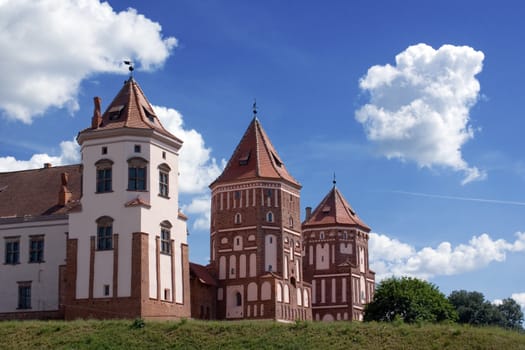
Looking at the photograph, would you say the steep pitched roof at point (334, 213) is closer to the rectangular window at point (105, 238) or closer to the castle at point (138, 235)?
the castle at point (138, 235)

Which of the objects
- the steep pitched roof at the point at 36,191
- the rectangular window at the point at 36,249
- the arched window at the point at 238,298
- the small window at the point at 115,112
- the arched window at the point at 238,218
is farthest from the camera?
the arched window at the point at 238,218

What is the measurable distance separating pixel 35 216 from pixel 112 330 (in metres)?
18.0

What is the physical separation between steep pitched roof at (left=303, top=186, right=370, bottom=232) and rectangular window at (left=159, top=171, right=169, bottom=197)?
1476 inches

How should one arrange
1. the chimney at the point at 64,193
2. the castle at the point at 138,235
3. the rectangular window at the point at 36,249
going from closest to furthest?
the castle at the point at 138,235 < the rectangular window at the point at 36,249 < the chimney at the point at 64,193

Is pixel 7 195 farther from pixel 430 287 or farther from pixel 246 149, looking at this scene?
pixel 430 287

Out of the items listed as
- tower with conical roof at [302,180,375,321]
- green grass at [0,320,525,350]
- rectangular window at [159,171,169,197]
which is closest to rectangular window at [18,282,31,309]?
green grass at [0,320,525,350]

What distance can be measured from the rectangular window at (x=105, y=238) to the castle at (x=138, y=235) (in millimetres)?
91

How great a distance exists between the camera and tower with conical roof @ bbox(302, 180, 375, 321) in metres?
102

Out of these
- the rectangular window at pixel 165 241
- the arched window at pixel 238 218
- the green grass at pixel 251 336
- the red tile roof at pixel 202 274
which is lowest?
the green grass at pixel 251 336

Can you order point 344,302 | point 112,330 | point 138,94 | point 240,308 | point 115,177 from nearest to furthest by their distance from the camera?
point 112,330
point 115,177
point 138,94
point 240,308
point 344,302

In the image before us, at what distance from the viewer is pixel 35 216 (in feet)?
239

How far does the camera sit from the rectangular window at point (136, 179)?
67438 mm

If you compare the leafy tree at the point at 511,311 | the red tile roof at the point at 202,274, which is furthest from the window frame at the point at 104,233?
the leafy tree at the point at 511,311

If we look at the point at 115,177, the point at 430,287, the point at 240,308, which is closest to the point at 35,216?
the point at 115,177
